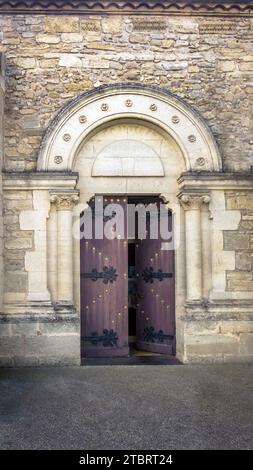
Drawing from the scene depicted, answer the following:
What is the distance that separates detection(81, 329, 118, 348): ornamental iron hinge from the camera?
577 cm

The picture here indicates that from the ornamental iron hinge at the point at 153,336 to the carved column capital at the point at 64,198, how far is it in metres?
2.23

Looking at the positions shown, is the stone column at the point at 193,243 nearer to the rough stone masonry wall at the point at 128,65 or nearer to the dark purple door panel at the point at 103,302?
the rough stone masonry wall at the point at 128,65

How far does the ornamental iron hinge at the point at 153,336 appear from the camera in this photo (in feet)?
19.5

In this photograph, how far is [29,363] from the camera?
17.3ft

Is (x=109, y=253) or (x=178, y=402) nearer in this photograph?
(x=178, y=402)

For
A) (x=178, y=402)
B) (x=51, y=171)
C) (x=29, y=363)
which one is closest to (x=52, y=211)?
(x=51, y=171)

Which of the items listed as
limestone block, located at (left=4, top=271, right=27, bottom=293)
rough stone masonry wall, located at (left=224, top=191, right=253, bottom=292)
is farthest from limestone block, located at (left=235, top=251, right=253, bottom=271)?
limestone block, located at (left=4, top=271, right=27, bottom=293)

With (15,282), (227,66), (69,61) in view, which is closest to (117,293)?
(15,282)

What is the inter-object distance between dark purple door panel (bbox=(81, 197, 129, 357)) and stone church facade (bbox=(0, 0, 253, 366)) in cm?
31

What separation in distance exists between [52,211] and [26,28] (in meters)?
2.62

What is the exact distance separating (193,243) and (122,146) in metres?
1.74

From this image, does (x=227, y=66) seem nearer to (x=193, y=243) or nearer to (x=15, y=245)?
(x=193, y=243)

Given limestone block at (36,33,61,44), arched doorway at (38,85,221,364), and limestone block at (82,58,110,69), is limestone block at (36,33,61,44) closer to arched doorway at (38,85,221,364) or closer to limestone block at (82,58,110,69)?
limestone block at (82,58,110,69)
